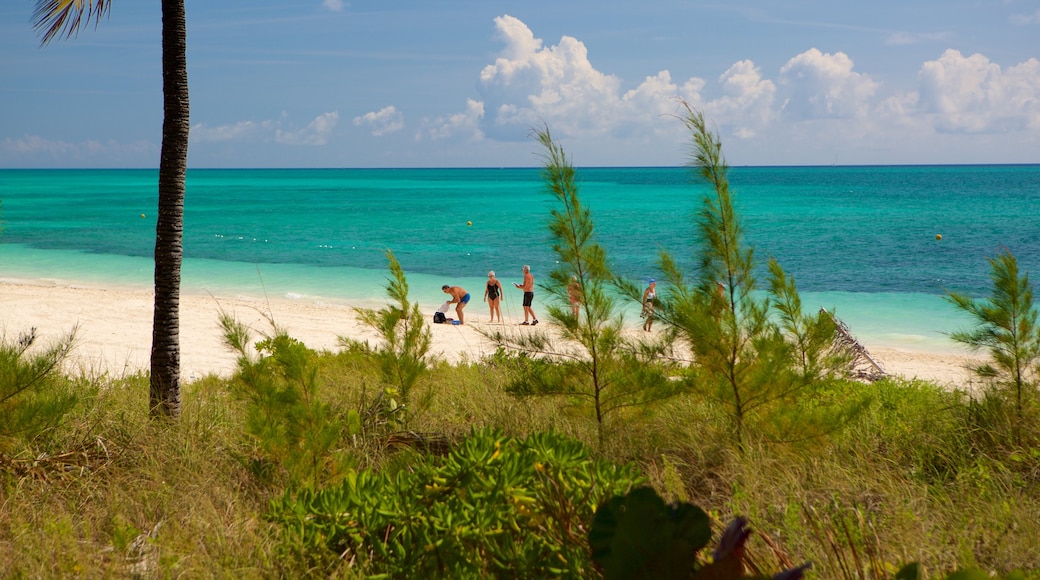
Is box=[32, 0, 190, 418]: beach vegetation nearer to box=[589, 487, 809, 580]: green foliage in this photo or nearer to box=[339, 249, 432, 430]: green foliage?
box=[339, 249, 432, 430]: green foliage

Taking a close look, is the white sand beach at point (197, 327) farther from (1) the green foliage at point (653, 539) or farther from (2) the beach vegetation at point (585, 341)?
(1) the green foliage at point (653, 539)

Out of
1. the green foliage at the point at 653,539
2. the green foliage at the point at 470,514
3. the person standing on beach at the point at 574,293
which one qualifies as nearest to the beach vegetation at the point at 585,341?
the person standing on beach at the point at 574,293

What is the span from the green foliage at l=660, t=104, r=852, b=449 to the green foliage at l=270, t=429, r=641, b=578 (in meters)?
2.13

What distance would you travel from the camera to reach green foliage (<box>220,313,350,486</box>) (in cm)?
416

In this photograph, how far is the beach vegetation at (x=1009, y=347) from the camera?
5535 mm

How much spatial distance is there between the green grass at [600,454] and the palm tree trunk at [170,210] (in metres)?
0.28

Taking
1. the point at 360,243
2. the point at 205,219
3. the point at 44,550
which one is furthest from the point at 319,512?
the point at 205,219

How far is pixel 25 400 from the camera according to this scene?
4738 millimetres

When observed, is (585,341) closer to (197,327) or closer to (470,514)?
(470,514)

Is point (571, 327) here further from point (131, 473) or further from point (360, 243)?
point (360, 243)

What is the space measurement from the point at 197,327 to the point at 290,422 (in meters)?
13.9

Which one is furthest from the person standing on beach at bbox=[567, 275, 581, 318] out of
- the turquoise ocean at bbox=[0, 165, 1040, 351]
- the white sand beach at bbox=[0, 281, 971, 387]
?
the white sand beach at bbox=[0, 281, 971, 387]

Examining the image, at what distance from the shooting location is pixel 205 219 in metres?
58.3

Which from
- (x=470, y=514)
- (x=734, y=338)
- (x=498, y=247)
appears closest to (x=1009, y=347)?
(x=734, y=338)
